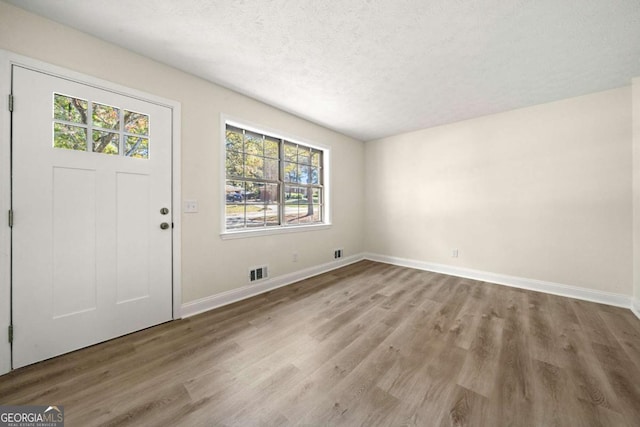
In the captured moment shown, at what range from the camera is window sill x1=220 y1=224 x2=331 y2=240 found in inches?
107

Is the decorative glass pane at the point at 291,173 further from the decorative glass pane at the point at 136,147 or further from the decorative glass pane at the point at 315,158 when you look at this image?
the decorative glass pane at the point at 136,147

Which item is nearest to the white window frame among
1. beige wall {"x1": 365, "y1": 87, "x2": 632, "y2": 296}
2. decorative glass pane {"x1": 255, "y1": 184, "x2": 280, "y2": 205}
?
decorative glass pane {"x1": 255, "y1": 184, "x2": 280, "y2": 205}

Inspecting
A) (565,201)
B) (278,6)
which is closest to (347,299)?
(278,6)

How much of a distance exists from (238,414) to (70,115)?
2530 millimetres

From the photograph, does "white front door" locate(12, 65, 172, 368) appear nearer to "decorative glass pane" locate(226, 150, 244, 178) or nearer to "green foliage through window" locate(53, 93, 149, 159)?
"green foliage through window" locate(53, 93, 149, 159)

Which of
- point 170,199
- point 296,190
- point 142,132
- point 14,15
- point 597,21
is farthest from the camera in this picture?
point 296,190

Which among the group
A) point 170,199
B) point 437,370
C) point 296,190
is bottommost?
point 437,370

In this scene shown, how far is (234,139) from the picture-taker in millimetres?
2906

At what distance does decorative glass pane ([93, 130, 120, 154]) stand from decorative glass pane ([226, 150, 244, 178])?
107 cm

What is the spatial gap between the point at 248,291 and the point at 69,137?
87.9 inches

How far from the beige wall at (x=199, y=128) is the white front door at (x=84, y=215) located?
176mm

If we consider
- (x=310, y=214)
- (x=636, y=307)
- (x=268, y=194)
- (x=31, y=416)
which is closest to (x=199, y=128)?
(x=268, y=194)

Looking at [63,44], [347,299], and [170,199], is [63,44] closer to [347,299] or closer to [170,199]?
[170,199]

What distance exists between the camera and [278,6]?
1591 millimetres
